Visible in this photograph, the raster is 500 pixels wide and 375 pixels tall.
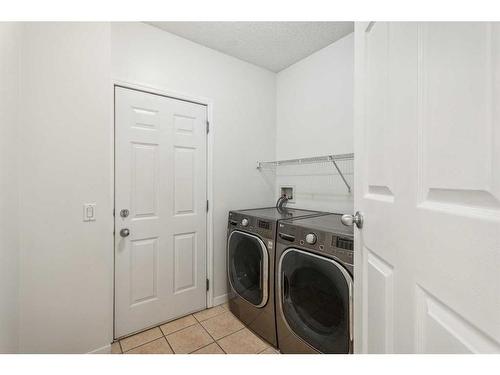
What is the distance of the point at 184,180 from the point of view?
2016 millimetres

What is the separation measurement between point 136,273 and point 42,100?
1.31m

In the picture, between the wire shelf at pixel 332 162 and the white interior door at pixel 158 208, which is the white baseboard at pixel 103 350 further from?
the wire shelf at pixel 332 162

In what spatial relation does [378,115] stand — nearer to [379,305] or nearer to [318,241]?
[379,305]

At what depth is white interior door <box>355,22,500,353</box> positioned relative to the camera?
1.22 feet

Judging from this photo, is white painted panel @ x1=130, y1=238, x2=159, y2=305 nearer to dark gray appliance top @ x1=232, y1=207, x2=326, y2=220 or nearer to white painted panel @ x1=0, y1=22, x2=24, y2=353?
white painted panel @ x1=0, y1=22, x2=24, y2=353

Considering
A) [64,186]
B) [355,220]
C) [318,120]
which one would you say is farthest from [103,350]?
[318,120]

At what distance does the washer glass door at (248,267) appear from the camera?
1.70 meters

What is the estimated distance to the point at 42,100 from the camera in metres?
1.29

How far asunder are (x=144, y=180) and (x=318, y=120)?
1.67 metres

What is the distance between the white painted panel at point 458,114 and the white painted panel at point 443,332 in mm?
215

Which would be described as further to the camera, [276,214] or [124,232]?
[276,214]
